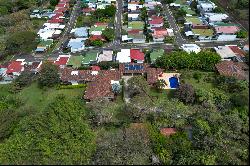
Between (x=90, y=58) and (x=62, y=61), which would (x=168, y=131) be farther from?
(x=62, y=61)

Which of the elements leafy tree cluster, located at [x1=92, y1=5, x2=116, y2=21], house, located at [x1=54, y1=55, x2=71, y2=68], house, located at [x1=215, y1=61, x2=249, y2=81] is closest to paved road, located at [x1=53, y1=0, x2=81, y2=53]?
house, located at [x1=54, y1=55, x2=71, y2=68]

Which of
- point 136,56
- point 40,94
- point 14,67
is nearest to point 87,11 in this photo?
point 136,56

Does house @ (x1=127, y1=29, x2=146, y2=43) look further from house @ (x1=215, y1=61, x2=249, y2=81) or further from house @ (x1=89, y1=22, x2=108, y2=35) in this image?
house @ (x1=215, y1=61, x2=249, y2=81)

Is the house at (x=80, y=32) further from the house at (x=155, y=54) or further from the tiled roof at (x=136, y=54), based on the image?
the house at (x=155, y=54)

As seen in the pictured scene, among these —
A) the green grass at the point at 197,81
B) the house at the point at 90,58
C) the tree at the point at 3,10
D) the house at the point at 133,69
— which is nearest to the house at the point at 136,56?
the house at the point at 133,69

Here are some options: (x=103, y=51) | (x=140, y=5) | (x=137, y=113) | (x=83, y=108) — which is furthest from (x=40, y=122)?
(x=140, y=5)

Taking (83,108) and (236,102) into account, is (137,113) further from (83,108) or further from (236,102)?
(236,102)
